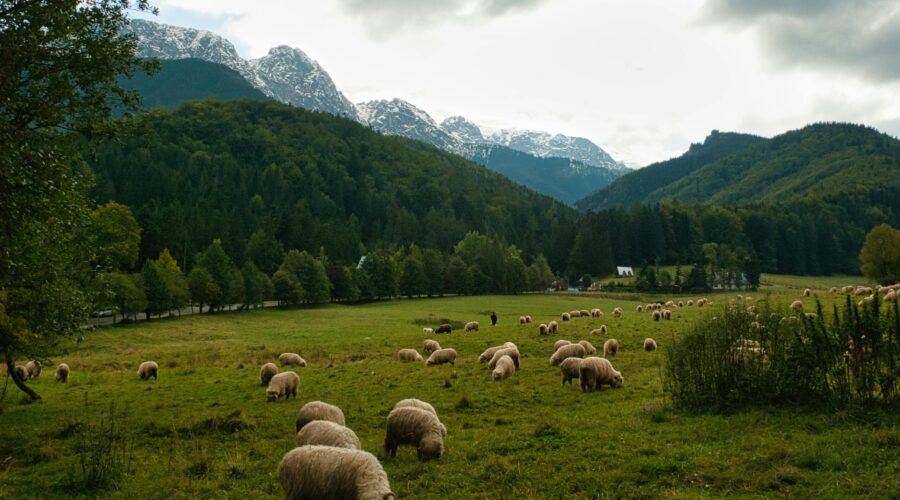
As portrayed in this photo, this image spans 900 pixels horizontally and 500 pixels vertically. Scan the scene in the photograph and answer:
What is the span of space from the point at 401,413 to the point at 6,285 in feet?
44.4

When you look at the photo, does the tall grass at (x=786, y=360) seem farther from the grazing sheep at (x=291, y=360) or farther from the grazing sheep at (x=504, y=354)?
the grazing sheep at (x=291, y=360)

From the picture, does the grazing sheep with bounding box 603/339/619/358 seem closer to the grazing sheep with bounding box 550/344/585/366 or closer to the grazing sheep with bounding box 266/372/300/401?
the grazing sheep with bounding box 550/344/585/366

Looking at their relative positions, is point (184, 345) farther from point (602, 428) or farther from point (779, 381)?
point (779, 381)

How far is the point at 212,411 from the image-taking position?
770 inches

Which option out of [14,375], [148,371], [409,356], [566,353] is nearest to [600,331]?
[566,353]

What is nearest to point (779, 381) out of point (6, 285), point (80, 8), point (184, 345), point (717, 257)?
point (6, 285)

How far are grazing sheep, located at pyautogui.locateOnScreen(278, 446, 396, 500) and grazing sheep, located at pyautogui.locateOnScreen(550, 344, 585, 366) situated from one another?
19.1 metres

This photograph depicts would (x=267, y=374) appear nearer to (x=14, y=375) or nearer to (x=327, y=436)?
(x=14, y=375)

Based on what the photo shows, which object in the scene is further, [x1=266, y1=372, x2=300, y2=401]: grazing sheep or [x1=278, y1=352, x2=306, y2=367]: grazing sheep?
[x1=278, y1=352, x2=306, y2=367]: grazing sheep

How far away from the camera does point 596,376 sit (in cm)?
2155

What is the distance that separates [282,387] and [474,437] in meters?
10.3

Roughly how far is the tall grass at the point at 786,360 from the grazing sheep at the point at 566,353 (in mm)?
10106

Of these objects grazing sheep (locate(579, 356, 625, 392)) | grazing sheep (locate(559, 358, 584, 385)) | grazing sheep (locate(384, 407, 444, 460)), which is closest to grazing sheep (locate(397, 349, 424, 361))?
grazing sheep (locate(559, 358, 584, 385))

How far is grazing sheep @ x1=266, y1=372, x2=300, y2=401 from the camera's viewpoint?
21.2 meters
